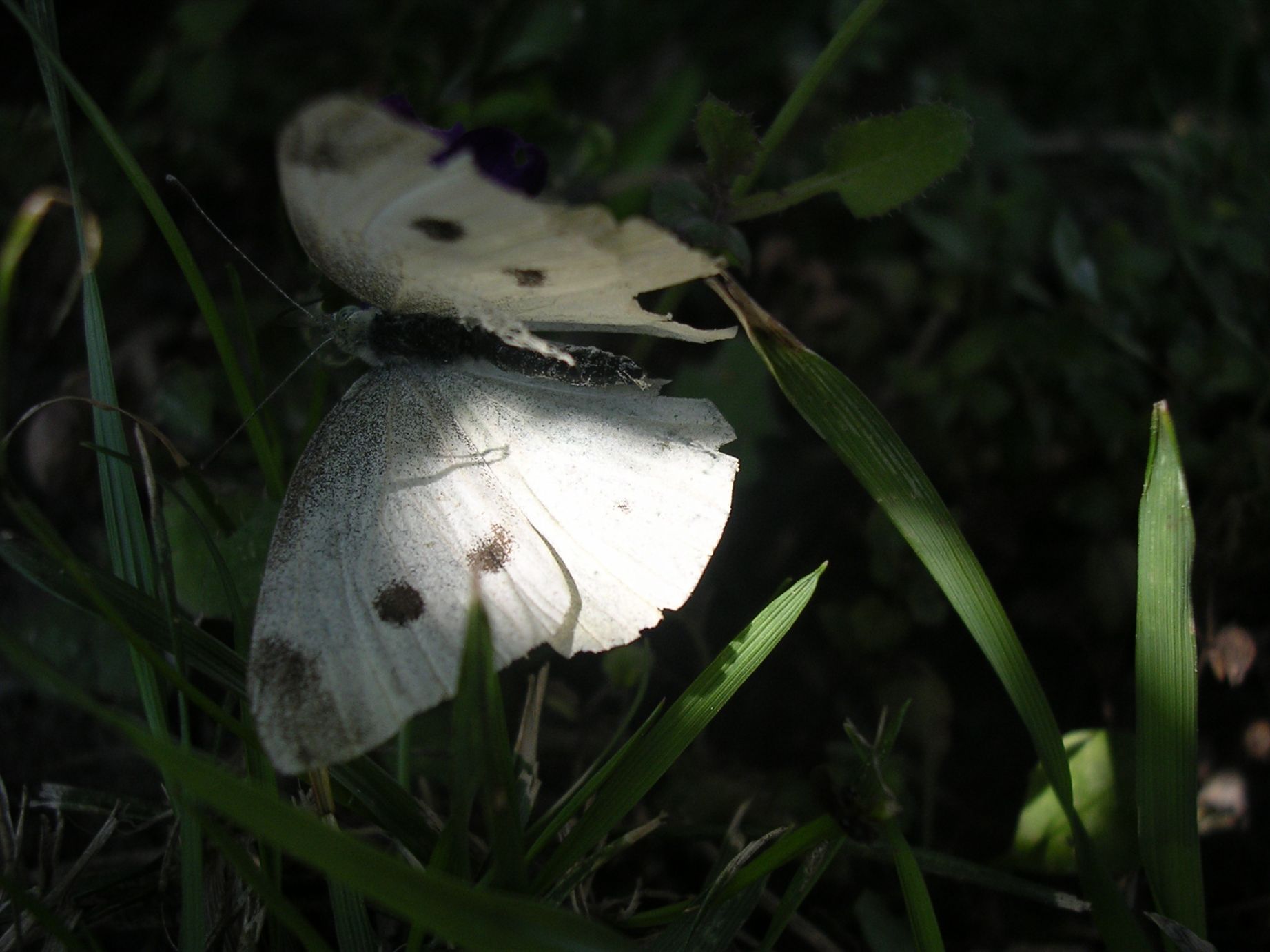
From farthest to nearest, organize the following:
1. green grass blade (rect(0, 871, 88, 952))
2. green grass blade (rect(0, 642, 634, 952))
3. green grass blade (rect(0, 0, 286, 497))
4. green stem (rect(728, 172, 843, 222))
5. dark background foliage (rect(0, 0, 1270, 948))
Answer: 1. dark background foliage (rect(0, 0, 1270, 948))
2. green stem (rect(728, 172, 843, 222))
3. green grass blade (rect(0, 0, 286, 497))
4. green grass blade (rect(0, 871, 88, 952))
5. green grass blade (rect(0, 642, 634, 952))

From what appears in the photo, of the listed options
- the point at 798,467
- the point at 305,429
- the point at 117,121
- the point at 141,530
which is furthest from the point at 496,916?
the point at 117,121

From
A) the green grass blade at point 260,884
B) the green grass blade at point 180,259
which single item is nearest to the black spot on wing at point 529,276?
the green grass blade at point 180,259

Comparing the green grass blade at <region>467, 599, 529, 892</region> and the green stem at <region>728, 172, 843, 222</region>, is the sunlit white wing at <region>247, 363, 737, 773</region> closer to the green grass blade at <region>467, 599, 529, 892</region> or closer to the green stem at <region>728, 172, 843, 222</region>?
the green grass blade at <region>467, 599, 529, 892</region>

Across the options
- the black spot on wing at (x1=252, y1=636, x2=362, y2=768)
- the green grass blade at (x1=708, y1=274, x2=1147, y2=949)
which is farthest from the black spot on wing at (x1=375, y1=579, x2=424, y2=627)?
the green grass blade at (x1=708, y1=274, x2=1147, y2=949)

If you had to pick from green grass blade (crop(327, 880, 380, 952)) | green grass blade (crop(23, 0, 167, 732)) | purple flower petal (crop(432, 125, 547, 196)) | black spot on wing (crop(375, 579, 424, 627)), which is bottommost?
green grass blade (crop(327, 880, 380, 952))

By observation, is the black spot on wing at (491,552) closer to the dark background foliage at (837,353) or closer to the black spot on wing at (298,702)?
the black spot on wing at (298,702)

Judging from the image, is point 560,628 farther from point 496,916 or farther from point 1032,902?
point 1032,902
